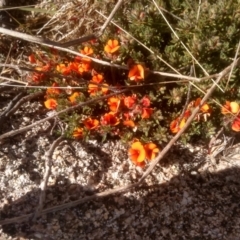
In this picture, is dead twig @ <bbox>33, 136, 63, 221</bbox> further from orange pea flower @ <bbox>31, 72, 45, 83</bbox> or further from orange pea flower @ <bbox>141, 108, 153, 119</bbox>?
orange pea flower @ <bbox>141, 108, 153, 119</bbox>

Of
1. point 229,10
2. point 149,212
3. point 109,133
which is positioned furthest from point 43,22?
point 149,212

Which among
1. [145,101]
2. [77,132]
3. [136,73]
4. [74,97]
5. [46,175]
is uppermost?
[136,73]

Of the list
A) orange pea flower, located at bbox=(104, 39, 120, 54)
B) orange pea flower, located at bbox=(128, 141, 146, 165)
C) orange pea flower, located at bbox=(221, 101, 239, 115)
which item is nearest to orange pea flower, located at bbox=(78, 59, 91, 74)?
orange pea flower, located at bbox=(104, 39, 120, 54)

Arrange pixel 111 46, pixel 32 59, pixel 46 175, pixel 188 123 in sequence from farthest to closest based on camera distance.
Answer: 1. pixel 32 59
2. pixel 111 46
3. pixel 46 175
4. pixel 188 123

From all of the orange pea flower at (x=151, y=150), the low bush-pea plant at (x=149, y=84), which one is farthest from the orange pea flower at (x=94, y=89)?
the orange pea flower at (x=151, y=150)

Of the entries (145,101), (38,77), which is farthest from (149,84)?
(38,77)

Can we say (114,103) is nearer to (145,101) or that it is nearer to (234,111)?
(145,101)
